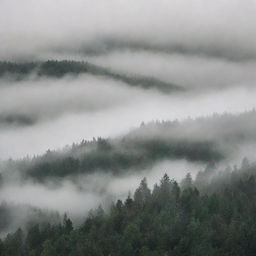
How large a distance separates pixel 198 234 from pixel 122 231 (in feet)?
67.5

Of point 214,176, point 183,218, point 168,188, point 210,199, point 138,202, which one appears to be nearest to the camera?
point 183,218

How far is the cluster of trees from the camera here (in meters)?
128

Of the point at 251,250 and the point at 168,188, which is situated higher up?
the point at 168,188

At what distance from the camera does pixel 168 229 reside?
136 meters

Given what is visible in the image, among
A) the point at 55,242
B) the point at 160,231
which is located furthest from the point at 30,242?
the point at 160,231

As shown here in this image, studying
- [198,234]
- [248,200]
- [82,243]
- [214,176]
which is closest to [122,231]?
[82,243]

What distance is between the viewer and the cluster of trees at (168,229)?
128500mm

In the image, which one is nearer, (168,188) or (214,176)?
(168,188)

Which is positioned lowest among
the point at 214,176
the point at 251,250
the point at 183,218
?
the point at 251,250

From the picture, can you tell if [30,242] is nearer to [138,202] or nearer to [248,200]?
[138,202]

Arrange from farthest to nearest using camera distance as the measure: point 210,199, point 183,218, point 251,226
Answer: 1. point 210,199
2. point 183,218
3. point 251,226

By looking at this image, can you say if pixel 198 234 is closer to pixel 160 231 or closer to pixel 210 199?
pixel 160 231

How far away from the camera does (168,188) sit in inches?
6973

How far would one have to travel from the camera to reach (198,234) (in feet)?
434
